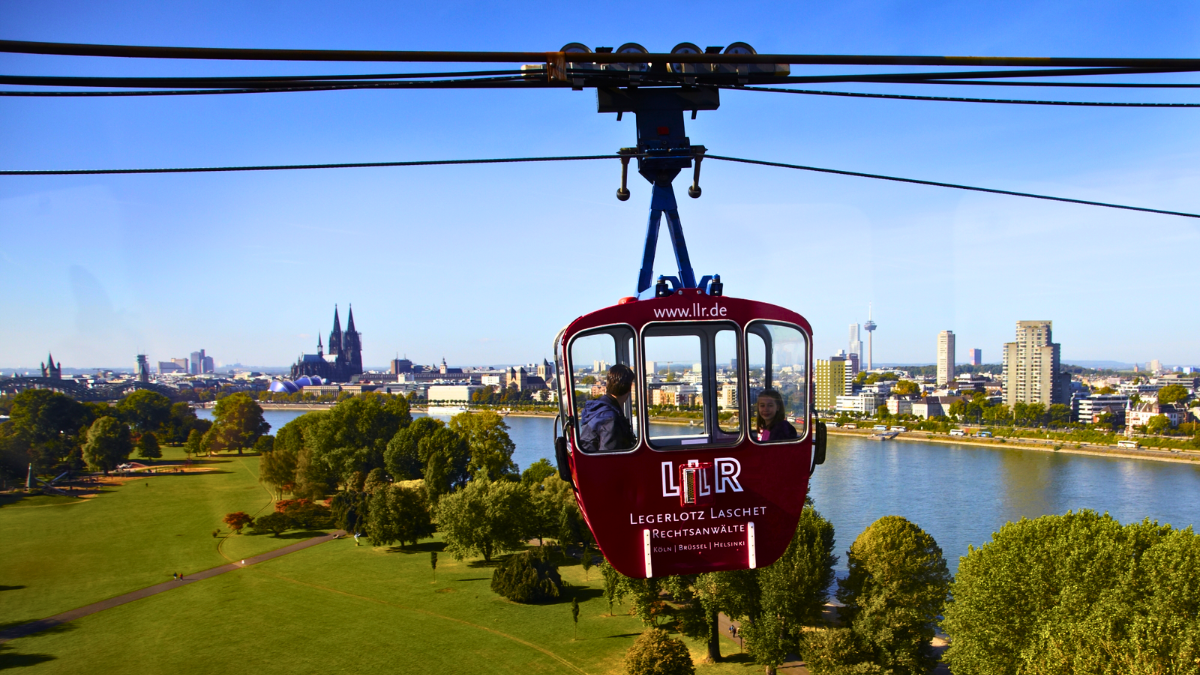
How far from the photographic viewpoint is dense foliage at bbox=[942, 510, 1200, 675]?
1013cm

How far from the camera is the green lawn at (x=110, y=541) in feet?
63.5

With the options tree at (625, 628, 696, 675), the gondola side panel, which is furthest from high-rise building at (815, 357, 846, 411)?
tree at (625, 628, 696, 675)

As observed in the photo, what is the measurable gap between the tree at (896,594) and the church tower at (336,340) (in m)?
117

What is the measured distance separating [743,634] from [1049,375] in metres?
78.6

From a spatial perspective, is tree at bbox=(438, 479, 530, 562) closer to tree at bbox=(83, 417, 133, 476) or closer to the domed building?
tree at bbox=(83, 417, 133, 476)

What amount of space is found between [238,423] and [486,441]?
83.4 ft

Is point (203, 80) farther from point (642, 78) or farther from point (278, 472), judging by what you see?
point (278, 472)

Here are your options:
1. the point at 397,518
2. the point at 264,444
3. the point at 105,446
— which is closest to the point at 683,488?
the point at 397,518

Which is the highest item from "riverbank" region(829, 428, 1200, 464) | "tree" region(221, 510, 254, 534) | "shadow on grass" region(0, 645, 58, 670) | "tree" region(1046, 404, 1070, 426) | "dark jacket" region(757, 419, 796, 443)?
"dark jacket" region(757, 419, 796, 443)

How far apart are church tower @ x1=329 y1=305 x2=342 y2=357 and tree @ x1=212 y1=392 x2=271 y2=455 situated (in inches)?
2872

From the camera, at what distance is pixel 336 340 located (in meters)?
121

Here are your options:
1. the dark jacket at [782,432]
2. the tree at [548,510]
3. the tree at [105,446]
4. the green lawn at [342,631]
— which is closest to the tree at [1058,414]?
the tree at [548,510]

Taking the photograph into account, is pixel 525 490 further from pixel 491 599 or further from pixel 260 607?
pixel 260 607

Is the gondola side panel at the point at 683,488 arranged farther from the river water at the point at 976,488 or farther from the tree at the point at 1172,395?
the tree at the point at 1172,395
